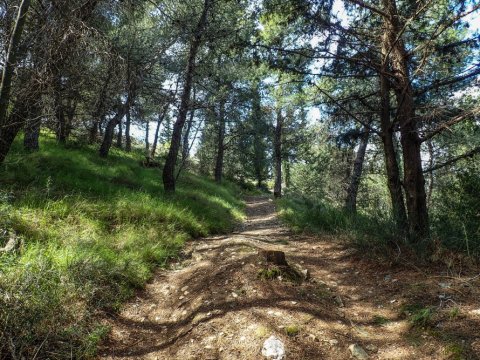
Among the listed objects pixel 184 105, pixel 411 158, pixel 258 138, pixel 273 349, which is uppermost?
pixel 258 138

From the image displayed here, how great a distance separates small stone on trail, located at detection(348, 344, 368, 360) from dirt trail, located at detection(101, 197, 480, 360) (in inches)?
2.1

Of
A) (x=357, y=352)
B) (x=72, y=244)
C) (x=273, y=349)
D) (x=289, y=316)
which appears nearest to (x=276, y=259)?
(x=289, y=316)

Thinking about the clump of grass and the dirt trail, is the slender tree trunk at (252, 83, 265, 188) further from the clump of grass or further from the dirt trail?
the clump of grass

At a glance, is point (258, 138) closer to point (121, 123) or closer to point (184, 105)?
point (184, 105)

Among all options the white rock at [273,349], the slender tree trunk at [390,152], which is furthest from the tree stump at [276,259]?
the slender tree trunk at [390,152]

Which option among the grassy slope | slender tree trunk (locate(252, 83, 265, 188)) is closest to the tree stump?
the grassy slope

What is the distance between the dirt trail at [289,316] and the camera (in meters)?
2.63

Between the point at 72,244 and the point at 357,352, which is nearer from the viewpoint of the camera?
the point at 357,352

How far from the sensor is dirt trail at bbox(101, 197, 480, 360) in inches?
104

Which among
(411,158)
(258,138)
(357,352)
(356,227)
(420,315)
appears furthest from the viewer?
(258,138)

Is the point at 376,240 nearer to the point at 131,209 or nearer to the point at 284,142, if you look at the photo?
the point at 131,209

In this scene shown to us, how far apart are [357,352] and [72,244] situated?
12.2 feet

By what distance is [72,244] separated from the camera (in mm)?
4238

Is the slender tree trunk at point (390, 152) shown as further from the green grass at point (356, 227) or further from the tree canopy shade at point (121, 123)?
the green grass at point (356, 227)
